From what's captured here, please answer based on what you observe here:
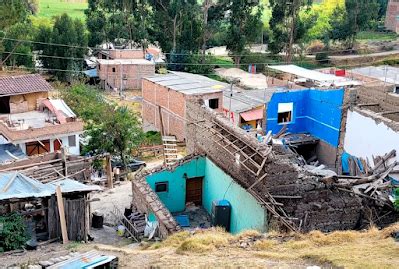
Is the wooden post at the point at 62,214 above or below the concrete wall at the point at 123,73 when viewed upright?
below

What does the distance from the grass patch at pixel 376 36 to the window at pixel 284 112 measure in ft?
165

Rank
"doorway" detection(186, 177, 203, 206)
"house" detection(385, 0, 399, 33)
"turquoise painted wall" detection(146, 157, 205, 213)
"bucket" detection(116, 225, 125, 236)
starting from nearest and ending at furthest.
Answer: "bucket" detection(116, 225, 125, 236) < "turquoise painted wall" detection(146, 157, 205, 213) < "doorway" detection(186, 177, 203, 206) < "house" detection(385, 0, 399, 33)

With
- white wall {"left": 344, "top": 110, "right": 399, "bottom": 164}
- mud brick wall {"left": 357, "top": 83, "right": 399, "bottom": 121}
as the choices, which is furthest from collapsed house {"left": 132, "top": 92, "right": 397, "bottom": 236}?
mud brick wall {"left": 357, "top": 83, "right": 399, "bottom": 121}

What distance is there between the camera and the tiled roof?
91.2ft

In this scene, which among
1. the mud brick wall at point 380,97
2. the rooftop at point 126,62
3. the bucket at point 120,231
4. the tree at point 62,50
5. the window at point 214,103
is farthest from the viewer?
the tree at point 62,50

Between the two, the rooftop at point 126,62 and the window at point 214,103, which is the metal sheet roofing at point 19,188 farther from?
the rooftop at point 126,62

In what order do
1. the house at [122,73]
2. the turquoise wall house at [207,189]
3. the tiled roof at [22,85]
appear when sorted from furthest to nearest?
the house at [122,73], the tiled roof at [22,85], the turquoise wall house at [207,189]

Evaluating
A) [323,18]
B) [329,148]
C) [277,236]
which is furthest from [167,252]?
[323,18]

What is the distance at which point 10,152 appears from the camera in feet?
74.2

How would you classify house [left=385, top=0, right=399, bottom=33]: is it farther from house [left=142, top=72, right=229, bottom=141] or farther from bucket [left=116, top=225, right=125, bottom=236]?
bucket [left=116, top=225, right=125, bottom=236]

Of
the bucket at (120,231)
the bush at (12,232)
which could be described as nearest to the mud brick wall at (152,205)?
the bucket at (120,231)

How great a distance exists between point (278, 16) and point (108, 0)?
60.3 feet

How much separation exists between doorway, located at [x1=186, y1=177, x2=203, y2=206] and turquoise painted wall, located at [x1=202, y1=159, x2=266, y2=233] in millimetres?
233

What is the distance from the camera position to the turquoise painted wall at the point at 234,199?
14984 mm
